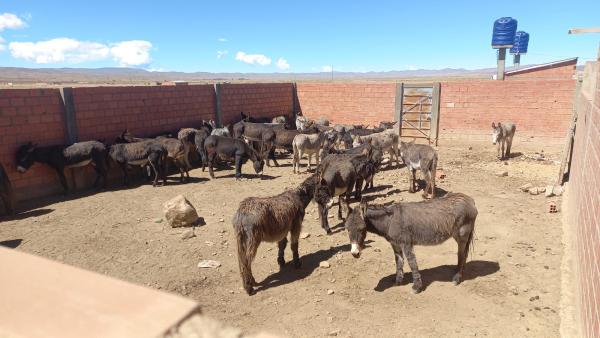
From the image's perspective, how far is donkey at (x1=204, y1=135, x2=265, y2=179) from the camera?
14.0 meters

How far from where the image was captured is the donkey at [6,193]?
10.4 metres

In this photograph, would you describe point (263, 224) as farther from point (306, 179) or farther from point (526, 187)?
point (526, 187)

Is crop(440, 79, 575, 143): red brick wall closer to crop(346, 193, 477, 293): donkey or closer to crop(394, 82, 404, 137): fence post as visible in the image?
crop(394, 82, 404, 137): fence post

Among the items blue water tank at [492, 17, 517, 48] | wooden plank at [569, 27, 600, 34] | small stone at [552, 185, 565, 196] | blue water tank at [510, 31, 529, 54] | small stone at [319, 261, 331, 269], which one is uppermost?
blue water tank at [510, 31, 529, 54]

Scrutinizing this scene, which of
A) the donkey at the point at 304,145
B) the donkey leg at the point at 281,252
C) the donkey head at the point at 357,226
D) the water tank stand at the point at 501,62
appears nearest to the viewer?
the donkey head at the point at 357,226

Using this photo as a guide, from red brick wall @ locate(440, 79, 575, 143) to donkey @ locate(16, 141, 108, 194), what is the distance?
16.3m

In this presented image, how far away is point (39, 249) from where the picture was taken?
27.1 ft

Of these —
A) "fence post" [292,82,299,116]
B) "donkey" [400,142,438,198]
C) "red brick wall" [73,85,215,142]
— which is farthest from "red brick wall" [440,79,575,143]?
"red brick wall" [73,85,215,142]

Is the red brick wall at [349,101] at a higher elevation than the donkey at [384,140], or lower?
higher

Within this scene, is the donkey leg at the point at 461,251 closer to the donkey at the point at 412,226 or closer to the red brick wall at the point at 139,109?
the donkey at the point at 412,226

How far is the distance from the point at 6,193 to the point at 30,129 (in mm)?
2328

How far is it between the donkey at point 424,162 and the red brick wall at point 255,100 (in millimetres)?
10600

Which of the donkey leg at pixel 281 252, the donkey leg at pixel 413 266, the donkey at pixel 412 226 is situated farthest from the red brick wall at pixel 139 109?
the donkey leg at pixel 413 266

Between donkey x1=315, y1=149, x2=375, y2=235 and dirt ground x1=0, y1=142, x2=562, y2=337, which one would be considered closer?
dirt ground x1=0, y1=142, x2=562, y2=337
